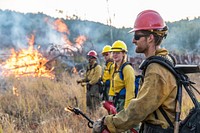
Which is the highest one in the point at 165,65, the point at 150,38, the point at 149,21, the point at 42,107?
the point at 149,21

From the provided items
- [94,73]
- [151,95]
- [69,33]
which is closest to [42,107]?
[94,73]

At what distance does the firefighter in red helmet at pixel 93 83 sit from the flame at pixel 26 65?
460 centimetres

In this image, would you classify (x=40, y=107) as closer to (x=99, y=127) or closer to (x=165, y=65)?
(x=99, y=127)

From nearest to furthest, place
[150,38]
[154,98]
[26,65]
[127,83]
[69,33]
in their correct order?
[154,98] → [150,38] → [127,83] → [26,65] → [69,33]

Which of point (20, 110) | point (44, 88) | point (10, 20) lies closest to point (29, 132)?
point (20, 110)

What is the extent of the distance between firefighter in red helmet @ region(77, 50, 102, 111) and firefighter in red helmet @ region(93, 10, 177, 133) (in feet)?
19.1

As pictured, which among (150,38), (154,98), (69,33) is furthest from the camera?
Answer: (69,33)

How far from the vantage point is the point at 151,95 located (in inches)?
90.6

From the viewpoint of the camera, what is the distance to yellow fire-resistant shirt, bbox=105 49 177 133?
2.30 metres

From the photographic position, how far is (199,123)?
223cm

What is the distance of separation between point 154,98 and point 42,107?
6.40 meters

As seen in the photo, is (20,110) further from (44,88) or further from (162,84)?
(162,84)

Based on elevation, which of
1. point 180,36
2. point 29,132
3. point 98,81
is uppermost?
point 180,36

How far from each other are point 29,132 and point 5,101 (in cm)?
318
